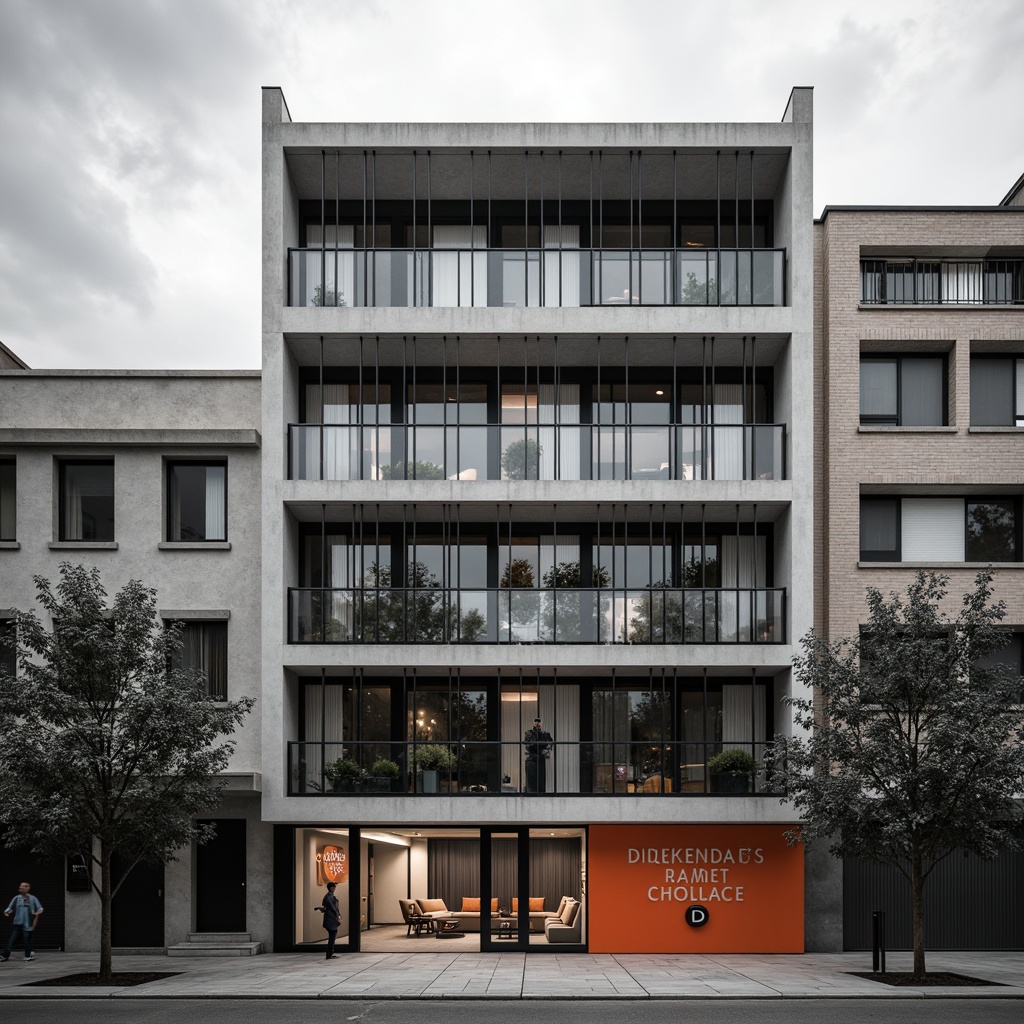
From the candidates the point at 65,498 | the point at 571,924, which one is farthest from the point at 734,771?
the point at 65,498

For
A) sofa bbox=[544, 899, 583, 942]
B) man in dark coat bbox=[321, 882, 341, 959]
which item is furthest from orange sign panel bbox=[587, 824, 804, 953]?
man in dark coat bbox=[321, 882, 341, 959]

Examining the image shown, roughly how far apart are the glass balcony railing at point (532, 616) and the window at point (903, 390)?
16.5 feet

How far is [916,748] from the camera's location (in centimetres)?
1842

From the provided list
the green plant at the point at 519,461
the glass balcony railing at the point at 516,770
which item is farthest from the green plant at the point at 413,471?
the glass balcony railing at the point at 516,770

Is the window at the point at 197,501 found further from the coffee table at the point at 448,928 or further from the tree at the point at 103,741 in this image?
the coffee table at the point at 448,928

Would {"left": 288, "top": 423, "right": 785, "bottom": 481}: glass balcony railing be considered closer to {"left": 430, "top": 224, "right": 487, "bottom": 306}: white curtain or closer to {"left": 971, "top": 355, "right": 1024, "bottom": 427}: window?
{"left": 430, "top": 224, "right": 487, "bottom": 306}: white curtain

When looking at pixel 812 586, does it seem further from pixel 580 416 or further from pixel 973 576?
pixel 580 416

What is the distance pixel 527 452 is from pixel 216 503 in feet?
22.8

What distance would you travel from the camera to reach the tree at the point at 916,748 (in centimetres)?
1772

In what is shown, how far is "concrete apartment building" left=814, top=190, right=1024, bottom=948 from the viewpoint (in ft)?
75.3

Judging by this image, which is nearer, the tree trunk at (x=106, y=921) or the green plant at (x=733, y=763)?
the tree trunk at (x=106, y=921)

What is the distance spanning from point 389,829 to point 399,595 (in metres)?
5.05

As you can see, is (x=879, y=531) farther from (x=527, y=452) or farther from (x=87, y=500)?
(x=87, y=500)

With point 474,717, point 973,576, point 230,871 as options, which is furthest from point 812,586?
point 230,871
